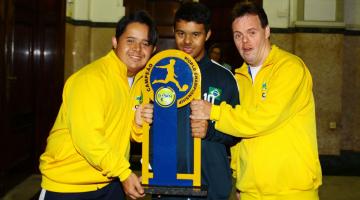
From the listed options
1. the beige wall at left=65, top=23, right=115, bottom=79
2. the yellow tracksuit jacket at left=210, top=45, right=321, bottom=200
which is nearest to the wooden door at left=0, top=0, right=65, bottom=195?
the beige wall at left=65, top=23, right=115, bottom=79

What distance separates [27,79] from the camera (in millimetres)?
4008

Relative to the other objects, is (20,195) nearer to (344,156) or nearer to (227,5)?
(227,5)

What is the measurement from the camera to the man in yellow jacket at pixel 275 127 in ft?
5.49

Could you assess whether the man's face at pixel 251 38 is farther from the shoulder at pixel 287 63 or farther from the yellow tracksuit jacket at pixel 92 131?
the yellow tracksuit jacket at pixel 92 131

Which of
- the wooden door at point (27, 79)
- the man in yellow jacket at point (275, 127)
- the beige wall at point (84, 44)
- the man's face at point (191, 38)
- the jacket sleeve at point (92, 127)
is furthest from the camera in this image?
the beige wall at point (84, 44)

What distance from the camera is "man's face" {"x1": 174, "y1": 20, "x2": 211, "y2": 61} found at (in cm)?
194

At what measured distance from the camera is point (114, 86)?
171 cm

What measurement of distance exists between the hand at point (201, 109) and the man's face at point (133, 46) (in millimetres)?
328

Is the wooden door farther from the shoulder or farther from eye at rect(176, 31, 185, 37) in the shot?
the shoulder

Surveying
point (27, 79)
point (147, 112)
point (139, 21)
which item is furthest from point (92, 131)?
point (27, 79)

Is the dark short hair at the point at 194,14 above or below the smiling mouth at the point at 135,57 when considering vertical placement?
above

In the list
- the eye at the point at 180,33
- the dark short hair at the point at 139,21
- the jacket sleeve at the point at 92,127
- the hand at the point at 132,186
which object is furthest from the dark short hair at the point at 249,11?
the hand at the point at 132,186

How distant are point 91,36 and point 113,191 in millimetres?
3446

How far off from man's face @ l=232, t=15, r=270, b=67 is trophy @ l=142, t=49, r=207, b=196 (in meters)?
0.25
